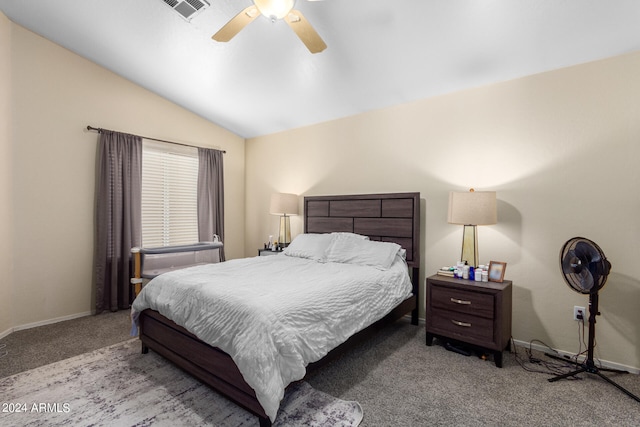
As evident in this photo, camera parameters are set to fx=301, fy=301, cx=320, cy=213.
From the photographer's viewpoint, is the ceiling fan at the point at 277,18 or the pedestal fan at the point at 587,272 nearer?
the ceiling fan at the point at 277,18

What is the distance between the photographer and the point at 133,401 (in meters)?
1.89

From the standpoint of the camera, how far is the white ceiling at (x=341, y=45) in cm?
216

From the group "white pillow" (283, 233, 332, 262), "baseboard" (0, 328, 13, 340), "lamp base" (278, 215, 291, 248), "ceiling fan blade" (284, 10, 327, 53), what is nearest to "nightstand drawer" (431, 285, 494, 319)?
"white pillow" (283, 233, 332, 262)

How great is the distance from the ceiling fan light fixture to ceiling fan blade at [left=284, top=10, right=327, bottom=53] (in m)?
0.05

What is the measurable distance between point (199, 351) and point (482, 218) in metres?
2.40

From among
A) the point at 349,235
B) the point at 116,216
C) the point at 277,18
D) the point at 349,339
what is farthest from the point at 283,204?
the point at 277,18

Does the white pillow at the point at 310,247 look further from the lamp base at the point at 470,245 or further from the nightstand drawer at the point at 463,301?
the lamp base at the point at 470,245

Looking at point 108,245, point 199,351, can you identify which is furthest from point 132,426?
point 108,245

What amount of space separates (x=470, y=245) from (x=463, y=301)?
58 cm

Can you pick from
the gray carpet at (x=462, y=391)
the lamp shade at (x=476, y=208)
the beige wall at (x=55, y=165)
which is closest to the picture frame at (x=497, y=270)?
the lamp shade at (x=476, y=208)

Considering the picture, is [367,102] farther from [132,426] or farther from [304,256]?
[132,426]

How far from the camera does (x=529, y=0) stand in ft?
6.53

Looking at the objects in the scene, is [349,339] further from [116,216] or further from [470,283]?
[116,216]

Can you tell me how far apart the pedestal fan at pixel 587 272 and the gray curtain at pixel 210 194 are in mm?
4233
